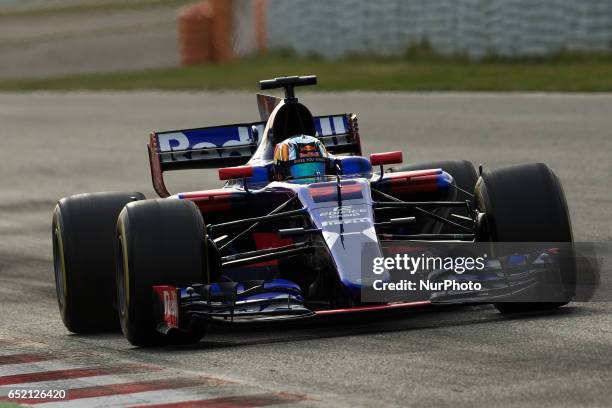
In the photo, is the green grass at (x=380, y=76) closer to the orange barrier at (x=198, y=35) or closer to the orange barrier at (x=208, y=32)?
the orange barrier at (x=208, y=32)

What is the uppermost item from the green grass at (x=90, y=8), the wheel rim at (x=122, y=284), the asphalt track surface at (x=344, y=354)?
the green grass at (x=90, y=8)

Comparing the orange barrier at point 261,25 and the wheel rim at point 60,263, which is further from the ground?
the orange barrier at point 261,25

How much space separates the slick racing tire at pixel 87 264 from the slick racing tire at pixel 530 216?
8.24 feet

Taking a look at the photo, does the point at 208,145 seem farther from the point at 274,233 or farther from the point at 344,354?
the point at 344,354

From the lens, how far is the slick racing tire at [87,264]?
988cm

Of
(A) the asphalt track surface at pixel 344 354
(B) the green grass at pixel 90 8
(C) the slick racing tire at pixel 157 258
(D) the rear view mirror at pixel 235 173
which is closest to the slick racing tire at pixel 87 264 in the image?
(A) the asphalt track surface at pixel 344 354

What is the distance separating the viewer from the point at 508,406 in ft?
21.4

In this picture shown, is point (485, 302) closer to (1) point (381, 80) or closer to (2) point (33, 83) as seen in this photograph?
(1) point (381, 80)

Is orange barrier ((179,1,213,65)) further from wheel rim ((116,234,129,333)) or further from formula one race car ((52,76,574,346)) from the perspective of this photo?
wheel rim ((116,234,129,333))

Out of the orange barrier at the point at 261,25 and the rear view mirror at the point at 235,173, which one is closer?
the rear view mirror at the point at 235,173

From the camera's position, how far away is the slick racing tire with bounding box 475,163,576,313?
917cm

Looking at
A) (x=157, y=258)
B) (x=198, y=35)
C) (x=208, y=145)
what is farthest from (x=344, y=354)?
(x=198, y=35)

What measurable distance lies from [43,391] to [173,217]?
1555mm

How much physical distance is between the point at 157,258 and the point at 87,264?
1212 mm
